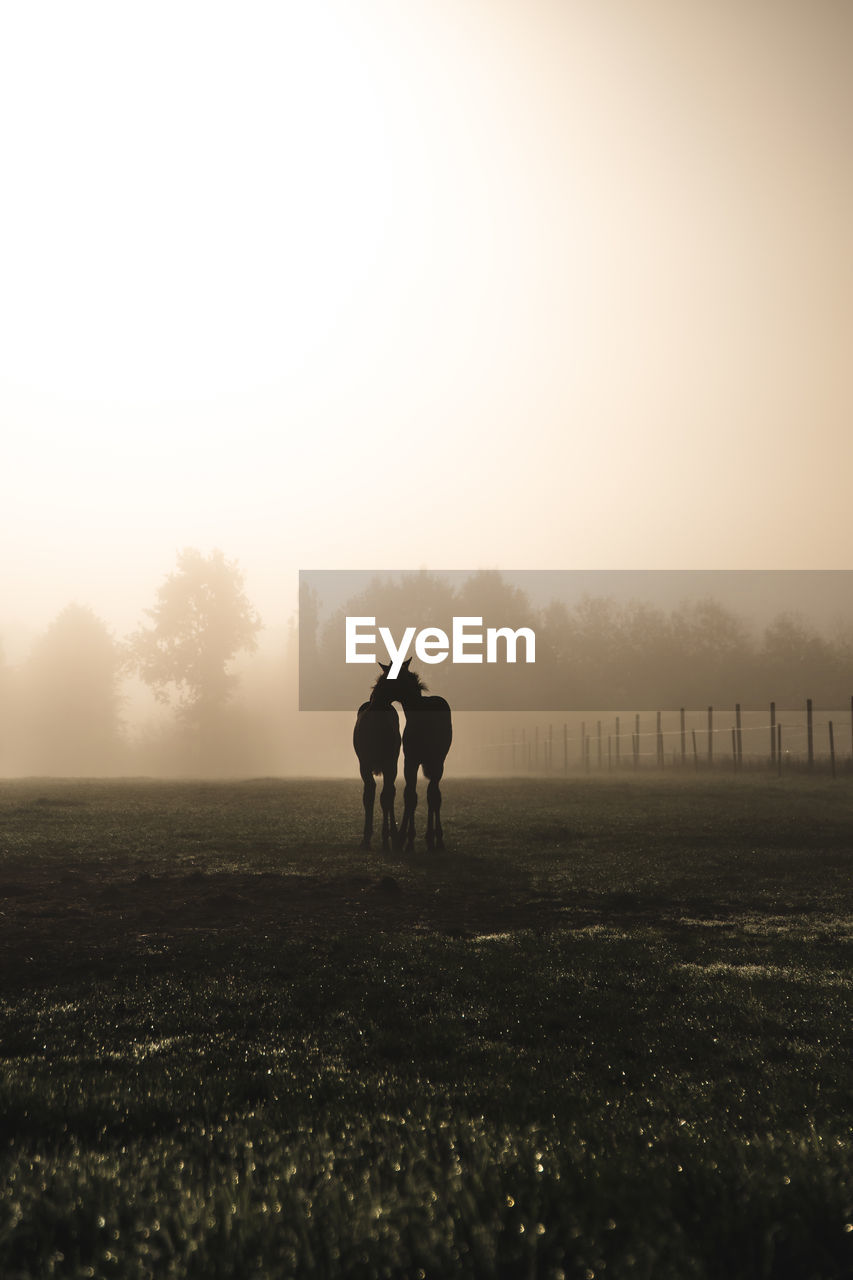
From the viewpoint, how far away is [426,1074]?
428 cm

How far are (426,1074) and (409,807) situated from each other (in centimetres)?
994

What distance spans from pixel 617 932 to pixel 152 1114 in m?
5.34

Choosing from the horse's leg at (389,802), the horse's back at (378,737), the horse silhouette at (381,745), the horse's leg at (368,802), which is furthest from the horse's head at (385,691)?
the horse's leg at (368,802)

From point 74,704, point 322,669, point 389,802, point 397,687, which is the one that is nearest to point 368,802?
point 389,802

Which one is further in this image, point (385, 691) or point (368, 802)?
point (368, 802)

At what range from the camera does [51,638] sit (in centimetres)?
7788

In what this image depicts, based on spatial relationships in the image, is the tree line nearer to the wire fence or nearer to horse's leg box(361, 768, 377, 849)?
the wire fence

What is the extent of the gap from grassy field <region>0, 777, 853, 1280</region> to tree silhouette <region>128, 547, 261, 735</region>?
59457 mm

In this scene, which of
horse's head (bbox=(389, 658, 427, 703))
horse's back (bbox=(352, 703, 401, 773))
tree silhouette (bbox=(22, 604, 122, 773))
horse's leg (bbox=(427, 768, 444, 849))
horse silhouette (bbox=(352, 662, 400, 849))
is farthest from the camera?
tree silhouette (bbox=(22, 604, 122, 773))

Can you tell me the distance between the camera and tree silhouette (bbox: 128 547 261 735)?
69062 mm

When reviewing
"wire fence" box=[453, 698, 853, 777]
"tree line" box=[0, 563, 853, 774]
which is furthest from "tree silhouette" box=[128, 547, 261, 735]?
"wire fence" box=[453, 698, 853, 777]

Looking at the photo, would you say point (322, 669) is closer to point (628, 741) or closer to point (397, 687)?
point (628, 741)

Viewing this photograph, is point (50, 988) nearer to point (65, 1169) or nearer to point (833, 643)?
point (65, 1169)

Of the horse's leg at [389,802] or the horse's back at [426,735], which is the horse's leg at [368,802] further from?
the horse's back at [426,735]
